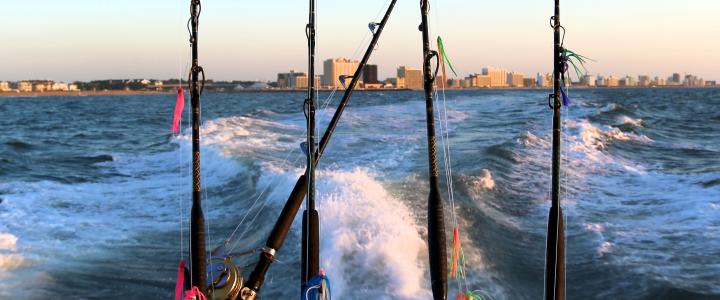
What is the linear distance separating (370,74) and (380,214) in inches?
132

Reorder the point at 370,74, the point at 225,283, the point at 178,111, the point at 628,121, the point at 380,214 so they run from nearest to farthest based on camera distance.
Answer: the point at 178,111 → the point at 225,283 → the point at 370,74 → the point at 380,214 → the point at 628,121

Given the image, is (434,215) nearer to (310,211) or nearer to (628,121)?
(310,211)

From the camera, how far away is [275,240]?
4.77m

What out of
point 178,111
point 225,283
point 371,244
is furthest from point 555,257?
point 371,244

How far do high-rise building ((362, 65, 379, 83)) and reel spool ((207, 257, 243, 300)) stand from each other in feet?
6.22

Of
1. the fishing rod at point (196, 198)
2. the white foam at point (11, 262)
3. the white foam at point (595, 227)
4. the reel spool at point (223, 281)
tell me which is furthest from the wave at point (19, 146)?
the fishing rod at point (196, 198)

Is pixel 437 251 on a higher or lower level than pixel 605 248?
higher

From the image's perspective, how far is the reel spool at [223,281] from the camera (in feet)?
15.1

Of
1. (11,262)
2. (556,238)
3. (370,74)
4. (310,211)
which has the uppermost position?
(370,74)

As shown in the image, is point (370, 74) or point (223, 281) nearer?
point (223, 281)

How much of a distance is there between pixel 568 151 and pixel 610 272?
12.0 m

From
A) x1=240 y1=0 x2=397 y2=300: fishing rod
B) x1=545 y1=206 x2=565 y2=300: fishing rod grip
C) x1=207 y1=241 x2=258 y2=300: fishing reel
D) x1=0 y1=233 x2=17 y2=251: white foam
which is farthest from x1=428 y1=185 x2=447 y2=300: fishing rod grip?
x1=0 y1=233 x2=17 y2=251: white foam

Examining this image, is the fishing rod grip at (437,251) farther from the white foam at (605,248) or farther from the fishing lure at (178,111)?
the white foam at (605,248)

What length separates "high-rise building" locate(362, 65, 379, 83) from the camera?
602 cm
